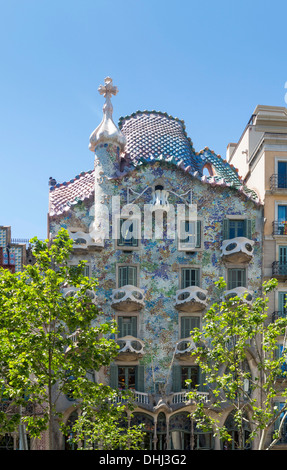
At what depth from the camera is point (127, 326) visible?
104 ft

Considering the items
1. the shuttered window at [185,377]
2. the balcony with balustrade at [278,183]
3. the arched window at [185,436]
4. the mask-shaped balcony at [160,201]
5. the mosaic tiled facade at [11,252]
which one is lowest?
the arched window at [185,436]

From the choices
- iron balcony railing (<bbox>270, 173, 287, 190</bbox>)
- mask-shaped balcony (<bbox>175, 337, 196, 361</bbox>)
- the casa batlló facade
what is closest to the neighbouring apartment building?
iron balcony railing (<bbox>270, 173, 287, 190</bbox>)

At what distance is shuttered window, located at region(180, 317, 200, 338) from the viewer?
3188 centimetres

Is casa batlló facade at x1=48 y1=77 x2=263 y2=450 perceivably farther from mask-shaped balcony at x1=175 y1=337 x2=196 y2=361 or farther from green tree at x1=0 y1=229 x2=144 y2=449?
green tree at x1=0 y1=229 x2=144 y2=449

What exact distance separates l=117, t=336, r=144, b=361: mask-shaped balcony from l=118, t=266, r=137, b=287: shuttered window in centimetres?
256

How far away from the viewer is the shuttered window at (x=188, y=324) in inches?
1255

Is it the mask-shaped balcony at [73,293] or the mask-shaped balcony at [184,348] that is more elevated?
the mask-shaped balcony at [73,293]

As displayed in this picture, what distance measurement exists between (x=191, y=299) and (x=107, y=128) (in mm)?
8933

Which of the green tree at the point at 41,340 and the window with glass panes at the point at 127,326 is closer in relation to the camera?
the green tree at the point at 41,340

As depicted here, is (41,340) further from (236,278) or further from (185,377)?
(236,278)

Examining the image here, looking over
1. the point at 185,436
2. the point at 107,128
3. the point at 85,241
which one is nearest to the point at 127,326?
the point at 85,241

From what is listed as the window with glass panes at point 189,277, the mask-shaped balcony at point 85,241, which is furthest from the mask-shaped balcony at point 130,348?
the mask-shaped balcony at point 85,241

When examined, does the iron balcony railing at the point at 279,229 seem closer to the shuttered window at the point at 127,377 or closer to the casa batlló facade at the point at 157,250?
the casa batlló facade at the point at 157,250

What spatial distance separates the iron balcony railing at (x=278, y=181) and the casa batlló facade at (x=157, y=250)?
3.50ft
